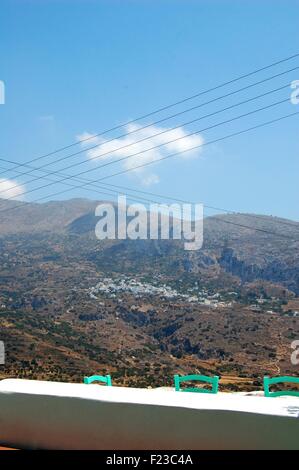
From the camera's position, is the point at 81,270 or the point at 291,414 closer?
the point at 291,414

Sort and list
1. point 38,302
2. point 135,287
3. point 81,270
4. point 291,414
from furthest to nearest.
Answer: point 81,270 → point 135,287 → point 38,302 → point 291,414

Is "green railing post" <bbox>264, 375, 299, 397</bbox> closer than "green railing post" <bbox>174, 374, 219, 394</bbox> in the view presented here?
Yes

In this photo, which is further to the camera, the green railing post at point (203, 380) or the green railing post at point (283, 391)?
the green railing post at point (203, 380)

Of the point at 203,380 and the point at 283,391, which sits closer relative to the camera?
the point at 283,391

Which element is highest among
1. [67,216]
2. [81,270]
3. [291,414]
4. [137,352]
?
[67,216]

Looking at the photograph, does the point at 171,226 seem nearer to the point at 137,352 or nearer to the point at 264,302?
the point at 264,302

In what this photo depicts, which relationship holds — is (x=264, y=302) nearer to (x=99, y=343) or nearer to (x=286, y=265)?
(x=286, y=265)

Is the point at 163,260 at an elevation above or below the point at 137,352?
above
